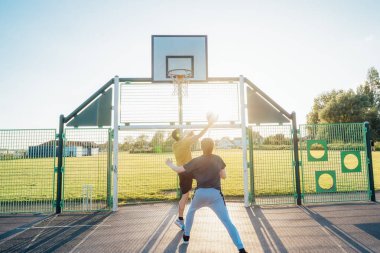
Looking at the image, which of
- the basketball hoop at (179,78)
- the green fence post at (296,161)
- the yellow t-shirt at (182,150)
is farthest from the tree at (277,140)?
the yellow t-shirt at (182,150)

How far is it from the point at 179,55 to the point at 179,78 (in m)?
0.80

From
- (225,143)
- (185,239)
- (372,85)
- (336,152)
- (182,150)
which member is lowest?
(185,239)

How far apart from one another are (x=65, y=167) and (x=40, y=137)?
1.12 metres

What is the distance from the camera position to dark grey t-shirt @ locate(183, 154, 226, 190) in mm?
4344

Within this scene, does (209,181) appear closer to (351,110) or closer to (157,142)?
(157,142)

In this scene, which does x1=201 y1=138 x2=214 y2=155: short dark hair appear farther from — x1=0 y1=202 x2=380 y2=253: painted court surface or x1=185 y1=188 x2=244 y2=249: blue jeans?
x1=0 y1=202 x2=380 y2=253: painted court surface

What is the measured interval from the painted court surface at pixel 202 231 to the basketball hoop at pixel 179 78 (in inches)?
146

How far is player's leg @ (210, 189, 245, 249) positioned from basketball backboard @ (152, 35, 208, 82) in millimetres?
5327

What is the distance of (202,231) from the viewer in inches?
229

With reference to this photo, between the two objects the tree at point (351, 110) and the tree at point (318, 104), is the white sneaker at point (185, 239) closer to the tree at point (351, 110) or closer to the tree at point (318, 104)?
the tree at point (351, 110)

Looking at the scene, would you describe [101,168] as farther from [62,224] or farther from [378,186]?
[378,186]

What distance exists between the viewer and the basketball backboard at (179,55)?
8.95m

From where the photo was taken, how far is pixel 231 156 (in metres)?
10.5

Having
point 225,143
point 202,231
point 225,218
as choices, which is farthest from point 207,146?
point 225,143
